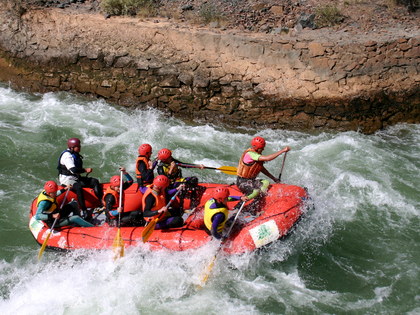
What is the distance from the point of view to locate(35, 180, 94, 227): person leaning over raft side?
7.95 metres

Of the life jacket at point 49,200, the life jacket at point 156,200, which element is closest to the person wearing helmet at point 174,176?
the life jacket at point 156,200

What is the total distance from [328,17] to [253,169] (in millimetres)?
8025

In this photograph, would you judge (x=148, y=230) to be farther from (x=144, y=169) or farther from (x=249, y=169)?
(x=249, y=169)

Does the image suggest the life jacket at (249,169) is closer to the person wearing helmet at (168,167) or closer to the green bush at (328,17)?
the person wearing helmet at (168,167)

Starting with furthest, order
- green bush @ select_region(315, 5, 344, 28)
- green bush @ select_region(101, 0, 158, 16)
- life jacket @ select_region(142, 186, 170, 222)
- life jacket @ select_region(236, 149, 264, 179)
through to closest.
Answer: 1. green bush @ select_region(101, 0, 158, 16)
2. green bush @ select_region(315, 5, 344, 28)
3. life jacket @ select_region(236, 149, 264, 179)
4. life jacket @ select_region(142, 186, 170, 222)

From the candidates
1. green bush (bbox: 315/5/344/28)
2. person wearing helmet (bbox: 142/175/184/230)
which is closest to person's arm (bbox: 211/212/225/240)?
person wearing helmet (bbox: 142/175/184/230)

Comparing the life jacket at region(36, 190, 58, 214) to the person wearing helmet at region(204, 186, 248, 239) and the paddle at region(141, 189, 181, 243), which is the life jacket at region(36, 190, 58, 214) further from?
the person wearing helmet at region(204, 186, 248, 239)

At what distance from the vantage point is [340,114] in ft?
42.0

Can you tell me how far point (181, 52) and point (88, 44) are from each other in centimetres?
280

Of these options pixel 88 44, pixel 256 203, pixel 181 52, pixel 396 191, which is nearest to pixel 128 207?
pixel 256 203

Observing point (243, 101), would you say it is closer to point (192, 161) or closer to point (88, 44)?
point (192, 161)

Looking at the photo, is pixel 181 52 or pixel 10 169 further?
pixel 181 52

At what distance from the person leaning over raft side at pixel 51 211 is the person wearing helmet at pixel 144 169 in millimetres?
1157

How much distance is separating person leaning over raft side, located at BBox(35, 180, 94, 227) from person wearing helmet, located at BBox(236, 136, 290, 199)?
2.76m
